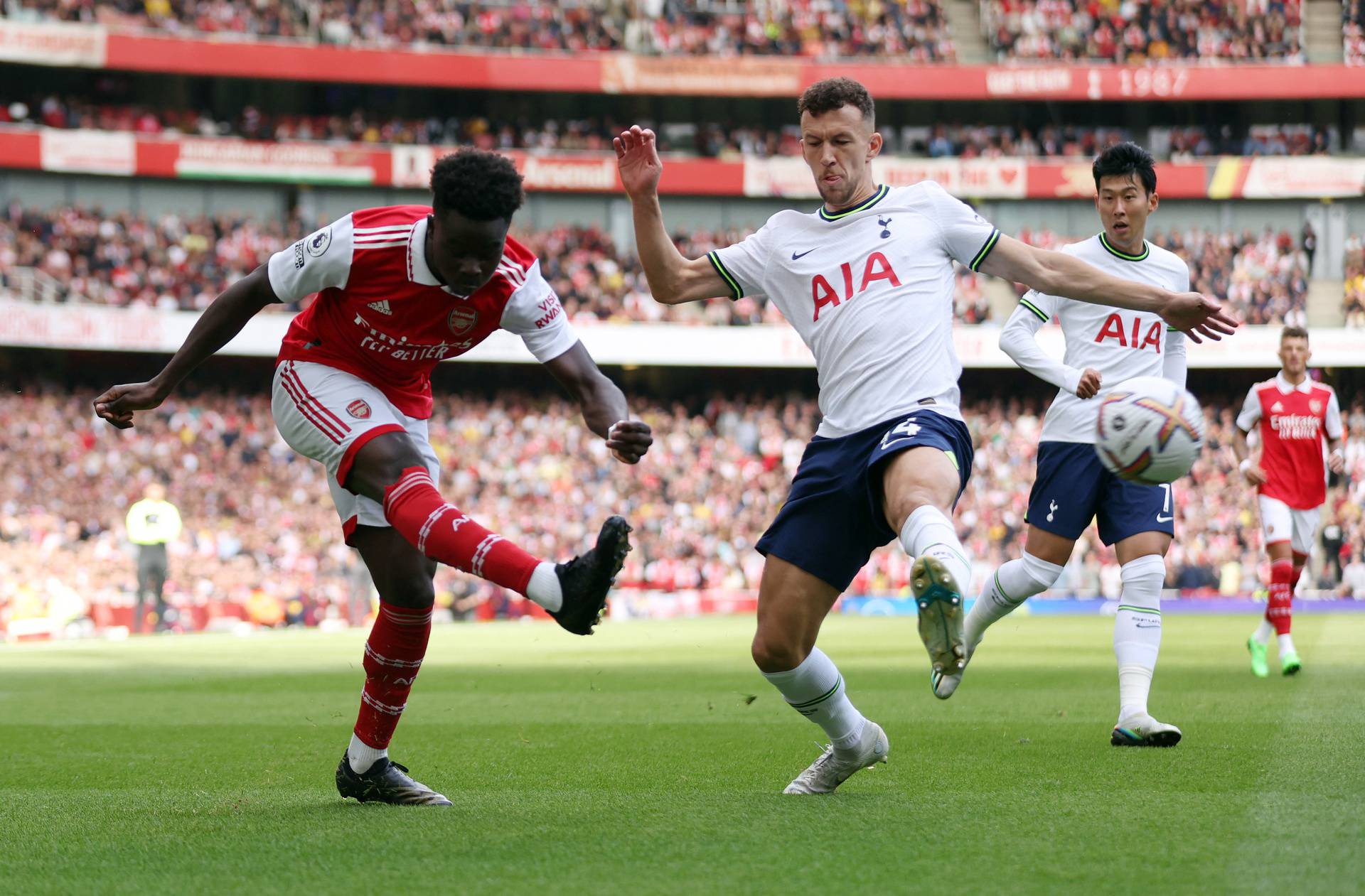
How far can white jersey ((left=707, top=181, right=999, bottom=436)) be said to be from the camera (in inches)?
209

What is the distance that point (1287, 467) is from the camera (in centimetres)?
1120

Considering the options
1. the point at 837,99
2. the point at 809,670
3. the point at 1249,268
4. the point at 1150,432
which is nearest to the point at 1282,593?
the point at 1150,432

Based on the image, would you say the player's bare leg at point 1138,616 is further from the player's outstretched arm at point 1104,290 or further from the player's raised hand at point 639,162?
the player's raised hand at point 639,162

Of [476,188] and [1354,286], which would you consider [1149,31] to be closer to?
[1354,286]

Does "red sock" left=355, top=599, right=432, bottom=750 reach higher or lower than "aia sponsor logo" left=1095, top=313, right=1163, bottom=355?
Result: lower

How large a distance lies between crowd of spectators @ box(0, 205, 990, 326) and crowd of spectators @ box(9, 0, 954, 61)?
15.5 ft

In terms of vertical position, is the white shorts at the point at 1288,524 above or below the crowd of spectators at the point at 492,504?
above

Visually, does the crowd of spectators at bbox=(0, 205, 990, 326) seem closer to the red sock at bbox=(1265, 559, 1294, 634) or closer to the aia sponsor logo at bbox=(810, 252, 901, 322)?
the red sock at bbox=(1265, 559, 1294, 634)

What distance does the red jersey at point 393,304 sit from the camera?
5.16 metres

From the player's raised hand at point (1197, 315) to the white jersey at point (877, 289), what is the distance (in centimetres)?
70

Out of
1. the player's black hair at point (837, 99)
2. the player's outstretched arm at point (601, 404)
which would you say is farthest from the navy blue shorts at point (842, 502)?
the player's black hair at point (837, 99)

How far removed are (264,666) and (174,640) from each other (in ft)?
20.6

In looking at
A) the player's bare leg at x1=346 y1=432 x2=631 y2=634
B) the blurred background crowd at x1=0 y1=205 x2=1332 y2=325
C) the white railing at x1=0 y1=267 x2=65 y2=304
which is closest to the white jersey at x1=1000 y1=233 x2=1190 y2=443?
the player's bare leg at x1=346 y1=432 x2=631 y2=634

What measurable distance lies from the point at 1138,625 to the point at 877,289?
9.09 feet
